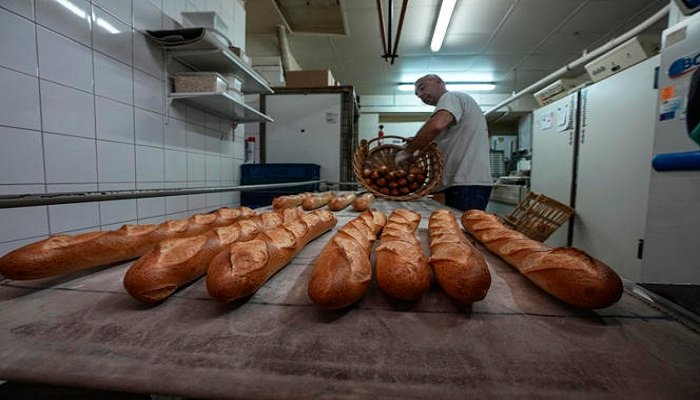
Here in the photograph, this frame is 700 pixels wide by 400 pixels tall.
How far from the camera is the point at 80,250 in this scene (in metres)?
0.68

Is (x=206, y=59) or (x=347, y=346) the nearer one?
(x=347, y=346)

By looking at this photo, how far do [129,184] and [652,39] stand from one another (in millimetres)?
3771

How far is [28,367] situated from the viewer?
1.24 feet

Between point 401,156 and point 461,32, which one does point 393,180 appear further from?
point 461,32

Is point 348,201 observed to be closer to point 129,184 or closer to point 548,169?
point 129,184

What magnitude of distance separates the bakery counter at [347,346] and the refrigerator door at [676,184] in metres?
1.54

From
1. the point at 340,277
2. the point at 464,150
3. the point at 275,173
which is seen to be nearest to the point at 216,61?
the point at 275,173

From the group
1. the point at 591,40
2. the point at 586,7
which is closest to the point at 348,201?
the point at 586,7

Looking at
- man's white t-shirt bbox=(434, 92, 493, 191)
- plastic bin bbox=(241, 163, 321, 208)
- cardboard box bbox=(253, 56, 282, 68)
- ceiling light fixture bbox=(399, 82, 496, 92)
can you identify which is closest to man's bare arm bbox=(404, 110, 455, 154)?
man's white t-shirt bbox=(434, 92, 493, 191)

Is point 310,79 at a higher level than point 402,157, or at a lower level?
higher

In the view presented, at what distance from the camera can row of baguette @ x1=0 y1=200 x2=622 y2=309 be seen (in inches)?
20.5

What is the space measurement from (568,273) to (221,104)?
88.6 inches

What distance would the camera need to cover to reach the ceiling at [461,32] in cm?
349

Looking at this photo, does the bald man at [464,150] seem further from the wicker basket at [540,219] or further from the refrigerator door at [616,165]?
the refrigerator door at [616,165]
